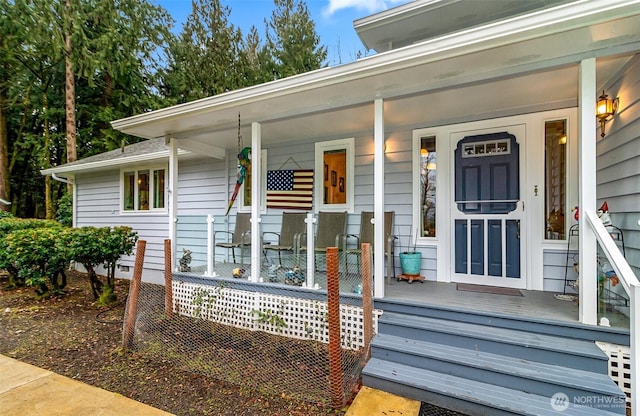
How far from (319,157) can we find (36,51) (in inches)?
455

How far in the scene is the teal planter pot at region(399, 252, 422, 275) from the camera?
411cm

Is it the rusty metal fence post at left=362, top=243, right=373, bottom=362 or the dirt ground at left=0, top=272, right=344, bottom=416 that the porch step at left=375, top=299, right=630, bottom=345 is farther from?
the dirt ground at left=0, top=272, right=344, bottom=416

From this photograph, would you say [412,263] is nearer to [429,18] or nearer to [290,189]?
[290,189]

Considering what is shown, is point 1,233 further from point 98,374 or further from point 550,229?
point 550,229

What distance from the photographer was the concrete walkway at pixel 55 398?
7.40 feet

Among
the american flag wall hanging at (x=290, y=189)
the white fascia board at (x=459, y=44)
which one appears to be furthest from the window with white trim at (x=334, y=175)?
the white fascia board at (x=459, y=44)

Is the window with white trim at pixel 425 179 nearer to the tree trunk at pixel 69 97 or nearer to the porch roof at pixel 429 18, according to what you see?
the porch roof at pixel 429 18

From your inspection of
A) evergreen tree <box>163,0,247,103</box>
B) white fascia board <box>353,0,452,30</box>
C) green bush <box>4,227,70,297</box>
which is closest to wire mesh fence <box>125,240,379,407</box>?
green bush <box>4,227,70,297</box>

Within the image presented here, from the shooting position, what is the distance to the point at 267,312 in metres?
3.84

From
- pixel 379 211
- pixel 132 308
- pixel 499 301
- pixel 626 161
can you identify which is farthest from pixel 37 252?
pixel 626 161

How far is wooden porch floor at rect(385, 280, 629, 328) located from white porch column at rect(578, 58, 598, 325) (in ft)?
0.46

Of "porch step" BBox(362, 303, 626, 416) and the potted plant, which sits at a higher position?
the potted plant

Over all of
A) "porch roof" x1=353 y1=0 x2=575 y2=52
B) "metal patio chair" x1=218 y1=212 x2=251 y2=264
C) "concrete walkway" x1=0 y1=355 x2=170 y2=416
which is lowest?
"concrete walkway" x1=0 y1=355 x2=170 y2=416

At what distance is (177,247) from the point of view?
15.6 feet
